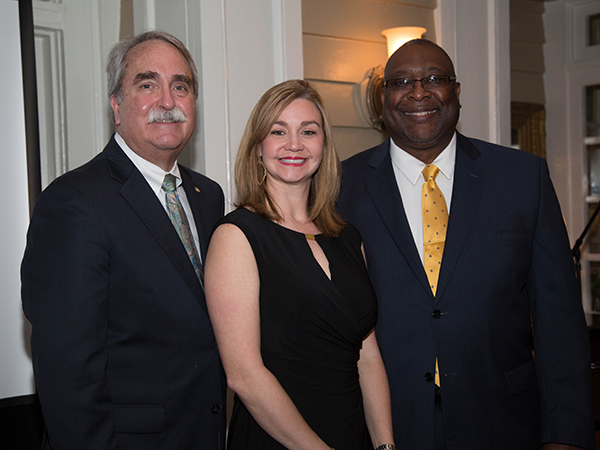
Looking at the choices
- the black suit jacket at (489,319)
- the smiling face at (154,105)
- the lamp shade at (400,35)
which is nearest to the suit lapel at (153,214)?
the smiling face at (154,105)

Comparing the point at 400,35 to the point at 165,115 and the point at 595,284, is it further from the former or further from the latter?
the point at 595,284

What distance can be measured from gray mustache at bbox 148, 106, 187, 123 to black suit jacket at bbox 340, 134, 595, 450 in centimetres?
72

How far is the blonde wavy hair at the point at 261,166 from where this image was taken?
5.95 feet

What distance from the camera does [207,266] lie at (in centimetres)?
164

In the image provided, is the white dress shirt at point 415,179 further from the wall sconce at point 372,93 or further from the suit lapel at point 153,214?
the wall sconce at point 372,93

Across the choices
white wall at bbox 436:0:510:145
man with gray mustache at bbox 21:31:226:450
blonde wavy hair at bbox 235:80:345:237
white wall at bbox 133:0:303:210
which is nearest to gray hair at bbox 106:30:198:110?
man with gray mustache at bbox 21:31:226:450

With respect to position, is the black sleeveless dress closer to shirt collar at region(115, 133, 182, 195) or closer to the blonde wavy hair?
Answer: the blonde wavy hair

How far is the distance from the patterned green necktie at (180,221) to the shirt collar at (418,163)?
0.77 metres

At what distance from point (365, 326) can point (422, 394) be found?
0.29 m

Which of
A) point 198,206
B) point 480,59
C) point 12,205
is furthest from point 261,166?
point 480,59

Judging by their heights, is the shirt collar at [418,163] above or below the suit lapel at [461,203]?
above

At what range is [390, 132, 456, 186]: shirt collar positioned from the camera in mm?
2008

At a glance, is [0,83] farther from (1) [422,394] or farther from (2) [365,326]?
(1) [422,394]

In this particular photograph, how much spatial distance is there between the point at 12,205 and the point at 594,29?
14.3 ft
